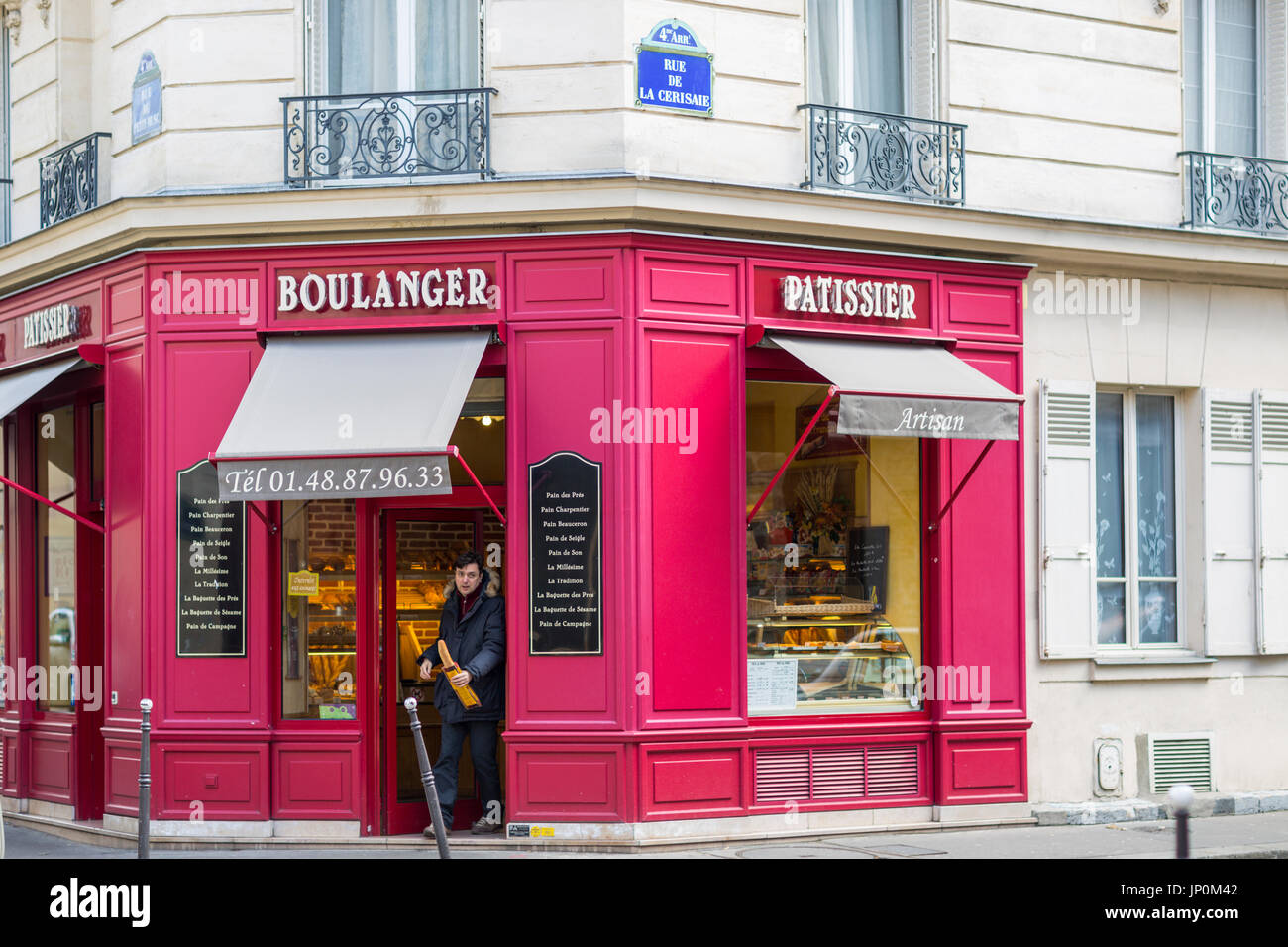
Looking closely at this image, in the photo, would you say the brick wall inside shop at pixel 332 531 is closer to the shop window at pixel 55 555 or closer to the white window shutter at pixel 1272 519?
the shop window at pixel 55 555

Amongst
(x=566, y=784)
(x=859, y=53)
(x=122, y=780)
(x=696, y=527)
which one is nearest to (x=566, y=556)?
(x=696, y=527)

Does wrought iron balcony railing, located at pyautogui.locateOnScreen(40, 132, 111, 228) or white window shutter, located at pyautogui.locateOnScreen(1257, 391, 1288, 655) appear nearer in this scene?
wrought iron balcony railing, located at pyautogui.locateOnScreen(40, 132, 111, 228)

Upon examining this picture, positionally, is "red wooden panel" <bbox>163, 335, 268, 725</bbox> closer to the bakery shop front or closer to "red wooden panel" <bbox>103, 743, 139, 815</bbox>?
the bakery shop front

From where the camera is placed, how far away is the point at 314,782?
37.0 feet

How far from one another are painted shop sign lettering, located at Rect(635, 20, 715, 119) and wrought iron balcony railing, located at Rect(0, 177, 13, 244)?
620 cm

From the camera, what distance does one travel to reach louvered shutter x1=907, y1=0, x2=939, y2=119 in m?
12.3

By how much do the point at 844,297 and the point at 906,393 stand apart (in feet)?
3.50

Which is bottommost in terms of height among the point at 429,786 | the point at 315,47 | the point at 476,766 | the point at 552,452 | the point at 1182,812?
the point at 476,766

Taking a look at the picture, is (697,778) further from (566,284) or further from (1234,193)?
(1234,193)

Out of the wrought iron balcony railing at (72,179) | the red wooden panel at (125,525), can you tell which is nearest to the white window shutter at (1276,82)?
the red wooden panel at (125,525)

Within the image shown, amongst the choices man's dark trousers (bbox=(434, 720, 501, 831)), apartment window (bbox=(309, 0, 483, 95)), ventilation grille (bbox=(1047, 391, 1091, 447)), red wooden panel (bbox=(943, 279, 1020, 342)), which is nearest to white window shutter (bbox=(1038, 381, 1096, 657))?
ventilation grille (bbox=(1047, 391, 1091, 447))

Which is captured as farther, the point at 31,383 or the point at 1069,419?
the point at 1069,419

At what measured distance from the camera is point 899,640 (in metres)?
12.1

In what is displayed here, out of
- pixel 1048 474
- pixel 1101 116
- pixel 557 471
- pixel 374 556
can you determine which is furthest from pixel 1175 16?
pixel 374 556
